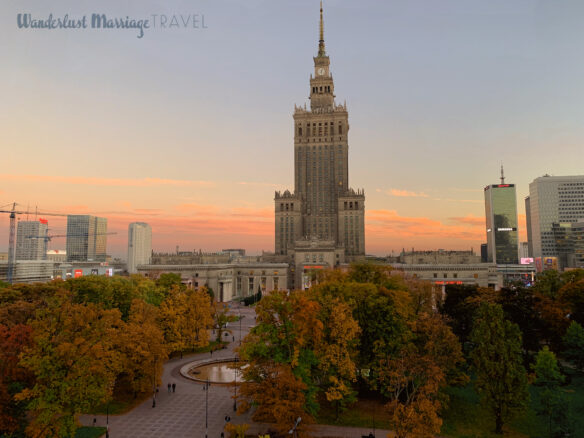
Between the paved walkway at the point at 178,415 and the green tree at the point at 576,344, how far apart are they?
4825cm

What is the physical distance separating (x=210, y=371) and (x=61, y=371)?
31829 mm

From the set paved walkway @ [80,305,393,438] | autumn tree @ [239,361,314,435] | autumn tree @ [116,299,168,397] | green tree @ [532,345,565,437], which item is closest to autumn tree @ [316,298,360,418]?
paved walkway @ [80,305,393,438]

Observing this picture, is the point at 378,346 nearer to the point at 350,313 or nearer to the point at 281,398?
the point at 350,313

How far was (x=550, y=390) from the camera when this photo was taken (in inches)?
1642

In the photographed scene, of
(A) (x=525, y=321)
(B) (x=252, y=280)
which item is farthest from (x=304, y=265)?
(A) (x=525, y=321)

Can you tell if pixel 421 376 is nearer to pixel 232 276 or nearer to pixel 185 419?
pixel 185 419

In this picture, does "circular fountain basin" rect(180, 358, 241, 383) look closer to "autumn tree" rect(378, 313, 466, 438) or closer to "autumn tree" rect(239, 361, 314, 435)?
"autumn tree" rect(239, 361, 314, 435)

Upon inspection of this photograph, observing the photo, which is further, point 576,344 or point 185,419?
point 576,344

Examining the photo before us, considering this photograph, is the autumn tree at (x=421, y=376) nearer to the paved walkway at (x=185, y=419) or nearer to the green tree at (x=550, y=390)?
the paved walkway at (x=185, y=419)

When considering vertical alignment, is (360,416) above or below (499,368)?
below

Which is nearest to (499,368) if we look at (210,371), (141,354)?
(141,354)

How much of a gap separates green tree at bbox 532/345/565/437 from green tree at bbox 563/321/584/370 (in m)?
18.2

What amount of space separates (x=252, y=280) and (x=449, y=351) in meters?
130

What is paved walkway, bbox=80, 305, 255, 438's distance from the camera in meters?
43.4
